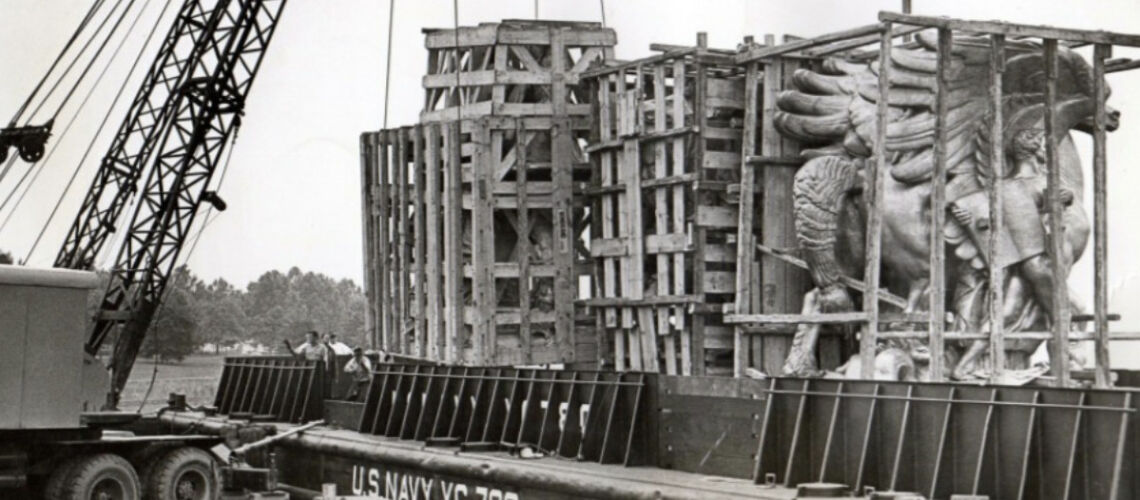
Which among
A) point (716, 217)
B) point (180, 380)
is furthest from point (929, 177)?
point (180, 380)

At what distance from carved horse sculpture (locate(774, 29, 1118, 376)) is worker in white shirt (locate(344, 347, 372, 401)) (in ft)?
26.3

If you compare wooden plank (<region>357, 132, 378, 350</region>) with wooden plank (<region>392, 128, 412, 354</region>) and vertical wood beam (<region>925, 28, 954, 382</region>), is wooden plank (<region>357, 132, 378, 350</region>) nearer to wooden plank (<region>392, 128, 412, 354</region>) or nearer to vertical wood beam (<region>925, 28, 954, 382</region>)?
wooden plank (<region>392, 128, 412, 354</region>)

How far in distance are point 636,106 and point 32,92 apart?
12363 millimetres

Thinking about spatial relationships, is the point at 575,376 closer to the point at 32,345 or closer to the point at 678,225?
the point at 678,225

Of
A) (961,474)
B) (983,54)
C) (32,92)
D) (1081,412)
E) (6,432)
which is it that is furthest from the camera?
(32,92)

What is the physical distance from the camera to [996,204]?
21141 millimetres

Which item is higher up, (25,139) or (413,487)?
(25,139)

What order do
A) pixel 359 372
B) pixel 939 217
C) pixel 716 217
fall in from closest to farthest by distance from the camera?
pixel 939 217 → pixel 716 217 → pixel 359 372

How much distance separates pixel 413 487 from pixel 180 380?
32.4m

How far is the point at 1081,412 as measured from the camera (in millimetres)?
14234

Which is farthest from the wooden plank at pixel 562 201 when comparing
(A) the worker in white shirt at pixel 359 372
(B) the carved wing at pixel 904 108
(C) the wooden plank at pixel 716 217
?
(B) the carved wing at pixel 904 108

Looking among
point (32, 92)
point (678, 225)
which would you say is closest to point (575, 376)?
point (678, 225)

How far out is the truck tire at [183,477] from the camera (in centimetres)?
2255

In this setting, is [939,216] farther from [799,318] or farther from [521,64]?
[521,64]
